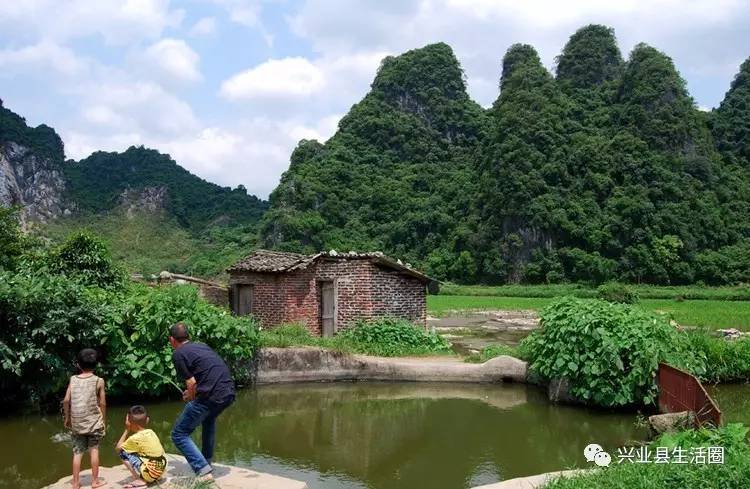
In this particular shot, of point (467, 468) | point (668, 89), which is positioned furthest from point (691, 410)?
point (668, 89)

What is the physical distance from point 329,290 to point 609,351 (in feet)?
25.9

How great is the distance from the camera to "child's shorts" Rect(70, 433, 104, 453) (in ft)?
21.2

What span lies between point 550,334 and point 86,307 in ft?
26.9

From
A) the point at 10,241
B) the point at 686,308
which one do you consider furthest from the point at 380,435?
the point at 686,308

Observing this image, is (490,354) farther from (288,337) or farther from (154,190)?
(154,190)

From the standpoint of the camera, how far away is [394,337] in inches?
650

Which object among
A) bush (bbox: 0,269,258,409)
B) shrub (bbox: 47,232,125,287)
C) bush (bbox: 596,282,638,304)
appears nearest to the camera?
bush (bbox: 0,269,258,409)

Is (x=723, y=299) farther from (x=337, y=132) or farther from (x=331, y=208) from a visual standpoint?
(x=337, y=132)

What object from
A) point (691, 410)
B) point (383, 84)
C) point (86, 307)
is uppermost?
point (383, 84)

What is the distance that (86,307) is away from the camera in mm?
11109

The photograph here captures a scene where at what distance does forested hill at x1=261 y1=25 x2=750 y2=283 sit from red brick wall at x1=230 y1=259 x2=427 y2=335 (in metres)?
38.0

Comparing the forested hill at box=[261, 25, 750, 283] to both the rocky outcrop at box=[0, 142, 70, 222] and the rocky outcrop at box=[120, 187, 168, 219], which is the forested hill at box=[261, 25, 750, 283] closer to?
the rocky outcrop at box=[120, 187, 168, 219]

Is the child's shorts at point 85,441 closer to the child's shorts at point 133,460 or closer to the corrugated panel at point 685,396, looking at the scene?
the child's shorts at point 133,460

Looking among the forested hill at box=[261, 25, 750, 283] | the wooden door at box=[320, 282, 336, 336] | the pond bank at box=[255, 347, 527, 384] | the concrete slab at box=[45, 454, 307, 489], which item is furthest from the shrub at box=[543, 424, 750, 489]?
the forested hill at box=[261, 25, 750, 283]
